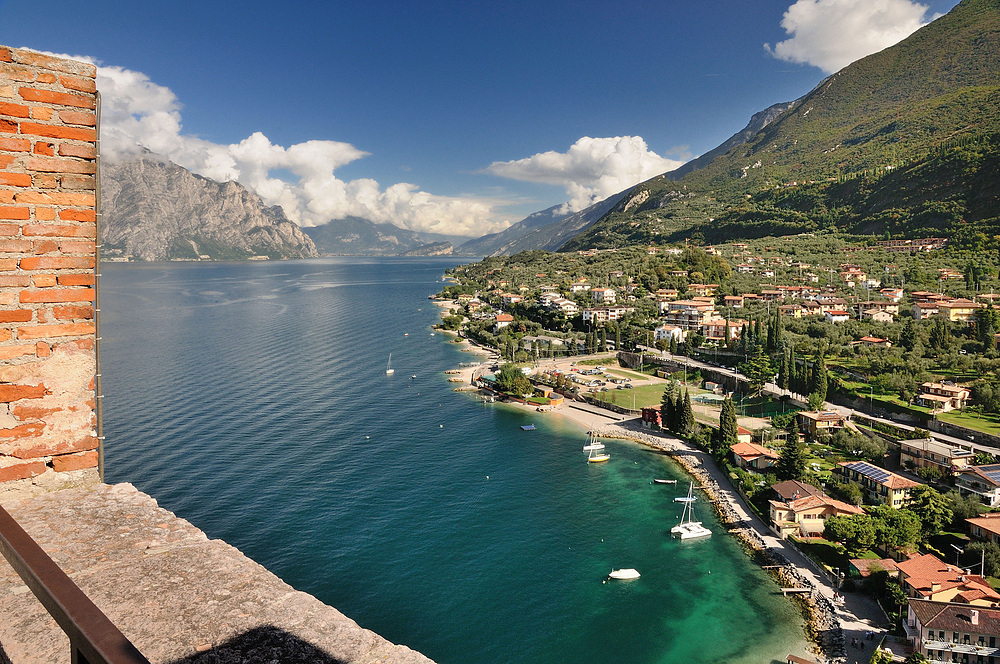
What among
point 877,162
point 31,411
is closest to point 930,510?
point 31,411

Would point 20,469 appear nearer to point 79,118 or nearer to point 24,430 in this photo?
point 24,430

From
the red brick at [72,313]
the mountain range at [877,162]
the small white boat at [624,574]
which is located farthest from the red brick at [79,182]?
the mountain range at [877,162]

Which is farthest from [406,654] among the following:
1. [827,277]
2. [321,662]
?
[827,277]

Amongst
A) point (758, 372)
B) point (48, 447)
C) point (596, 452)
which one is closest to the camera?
point (48, 447)

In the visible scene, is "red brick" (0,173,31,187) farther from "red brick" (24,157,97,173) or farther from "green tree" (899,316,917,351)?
"green tree" (899,316,917,351)

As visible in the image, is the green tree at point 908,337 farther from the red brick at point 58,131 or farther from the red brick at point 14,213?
the red brick at point 14,213

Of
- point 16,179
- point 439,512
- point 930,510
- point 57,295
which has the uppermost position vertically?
point 16,179

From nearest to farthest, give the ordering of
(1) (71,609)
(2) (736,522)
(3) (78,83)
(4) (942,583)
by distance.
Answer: (1) (71,609) < (3) (78,83) < (4) (942,583) < (2) (736,522)
